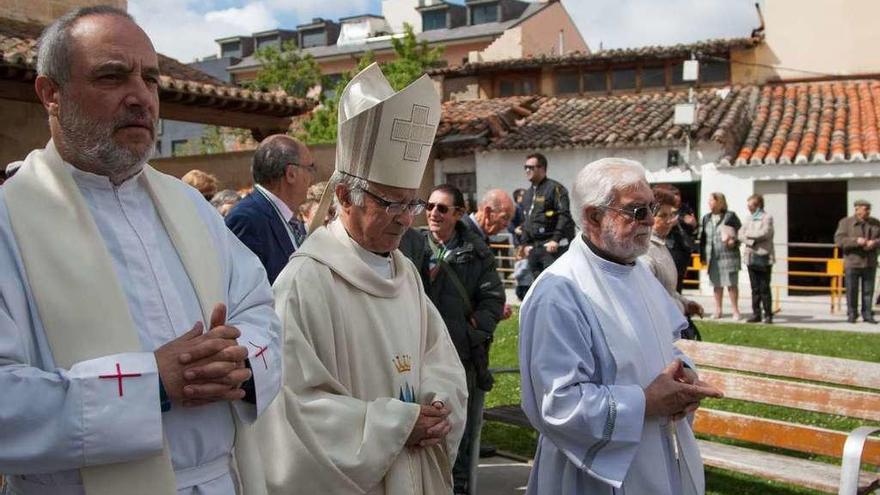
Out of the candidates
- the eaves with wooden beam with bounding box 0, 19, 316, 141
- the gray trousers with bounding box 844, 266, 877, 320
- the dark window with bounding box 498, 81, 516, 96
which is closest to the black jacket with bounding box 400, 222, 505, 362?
the eaves with wooden beam with bounding box 0, 19, 316, 141

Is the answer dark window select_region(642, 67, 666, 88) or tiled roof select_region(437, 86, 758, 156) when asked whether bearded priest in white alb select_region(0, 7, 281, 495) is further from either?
dark window select_region(642, 67, 666, 88)

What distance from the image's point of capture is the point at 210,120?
13180mm

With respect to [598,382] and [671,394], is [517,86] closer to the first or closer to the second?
[598,382]

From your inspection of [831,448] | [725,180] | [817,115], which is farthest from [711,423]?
[817,115]

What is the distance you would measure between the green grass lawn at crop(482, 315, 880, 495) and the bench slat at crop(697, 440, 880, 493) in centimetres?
78

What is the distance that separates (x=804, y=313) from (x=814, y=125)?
660 cm

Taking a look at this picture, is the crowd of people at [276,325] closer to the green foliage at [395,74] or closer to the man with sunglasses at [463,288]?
the man with sunglasses at [463,288]

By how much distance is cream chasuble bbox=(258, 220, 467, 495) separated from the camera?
300 centimetres

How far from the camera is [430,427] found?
3094 mm

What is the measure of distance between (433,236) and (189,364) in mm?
3438

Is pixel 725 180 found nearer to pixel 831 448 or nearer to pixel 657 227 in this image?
pixel 657 227

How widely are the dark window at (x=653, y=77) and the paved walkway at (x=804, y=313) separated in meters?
8.21

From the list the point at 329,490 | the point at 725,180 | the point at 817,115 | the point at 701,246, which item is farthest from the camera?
the point at 817,115

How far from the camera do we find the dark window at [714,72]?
81.6 feet
